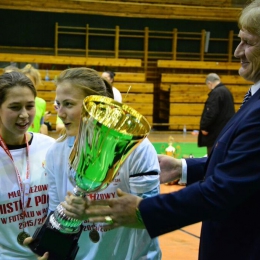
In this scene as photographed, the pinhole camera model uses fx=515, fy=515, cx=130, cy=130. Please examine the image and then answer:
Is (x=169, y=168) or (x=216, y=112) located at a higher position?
(x=169, y=168)

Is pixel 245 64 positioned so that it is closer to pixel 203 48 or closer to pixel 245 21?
pixel 245 21

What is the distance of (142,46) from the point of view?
16.0 m

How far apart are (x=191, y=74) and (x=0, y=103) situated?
13928mm

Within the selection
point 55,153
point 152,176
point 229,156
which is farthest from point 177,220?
point 55,153

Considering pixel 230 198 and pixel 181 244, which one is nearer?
pixel 230 198

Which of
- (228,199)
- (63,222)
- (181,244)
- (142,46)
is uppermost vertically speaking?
(142,46)

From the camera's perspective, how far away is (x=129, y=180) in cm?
206

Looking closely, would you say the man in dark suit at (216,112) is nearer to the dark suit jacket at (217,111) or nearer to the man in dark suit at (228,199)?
the dark suit jacket at (217,111)

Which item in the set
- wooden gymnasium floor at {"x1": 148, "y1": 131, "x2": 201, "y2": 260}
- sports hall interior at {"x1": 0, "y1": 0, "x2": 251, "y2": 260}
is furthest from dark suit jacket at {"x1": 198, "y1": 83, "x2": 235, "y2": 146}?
sports hall interior at {"x1": 0, "y1": 0, "x2": 251, "y2": 260}

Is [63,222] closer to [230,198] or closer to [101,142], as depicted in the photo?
[101,142]

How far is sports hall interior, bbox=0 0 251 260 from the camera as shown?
48.3ft

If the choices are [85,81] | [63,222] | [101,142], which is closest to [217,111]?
[85,81]

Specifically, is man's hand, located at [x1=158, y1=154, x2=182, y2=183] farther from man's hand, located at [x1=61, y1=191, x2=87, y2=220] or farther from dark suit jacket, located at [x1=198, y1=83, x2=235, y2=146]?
dark suit jacket, located at [x1=198, y1=83, x2=235, y2=146]

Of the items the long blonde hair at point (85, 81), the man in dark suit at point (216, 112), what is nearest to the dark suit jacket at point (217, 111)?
the man in dark suit at point (216, 112)
